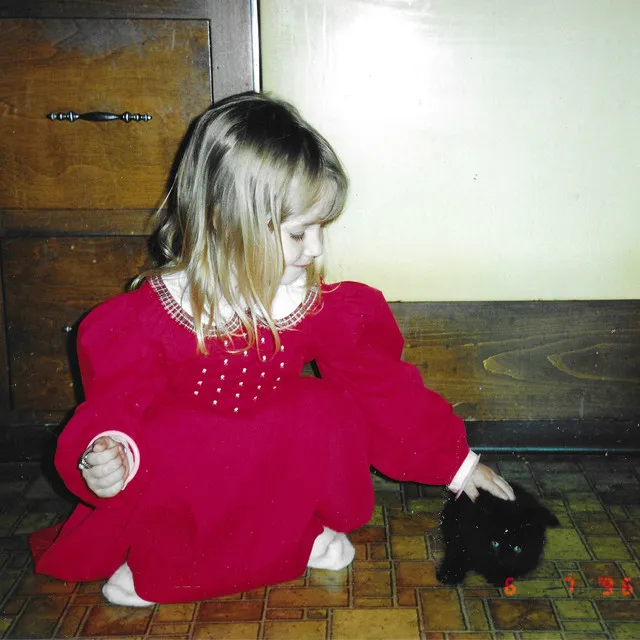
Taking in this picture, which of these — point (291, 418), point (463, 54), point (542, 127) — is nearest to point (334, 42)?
point (463, 54)

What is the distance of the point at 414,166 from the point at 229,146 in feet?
1.67

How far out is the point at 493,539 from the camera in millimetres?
1090

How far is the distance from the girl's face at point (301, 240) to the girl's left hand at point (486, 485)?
468mm

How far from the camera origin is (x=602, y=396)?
1.51 m

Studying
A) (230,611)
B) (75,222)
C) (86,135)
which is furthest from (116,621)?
(86,135)

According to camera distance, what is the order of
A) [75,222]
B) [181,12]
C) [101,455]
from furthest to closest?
[75,222], [181,12], [101,455]

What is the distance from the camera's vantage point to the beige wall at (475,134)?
133 centimetres

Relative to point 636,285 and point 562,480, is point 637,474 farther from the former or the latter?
point 636,285

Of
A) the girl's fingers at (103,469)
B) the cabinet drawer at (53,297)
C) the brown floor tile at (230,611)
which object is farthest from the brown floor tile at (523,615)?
the cabinet drawer at (53,297)

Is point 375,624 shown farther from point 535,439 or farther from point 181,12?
point 181,12

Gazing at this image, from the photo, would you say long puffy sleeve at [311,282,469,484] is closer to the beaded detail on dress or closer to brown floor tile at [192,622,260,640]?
the beaded detail on dress

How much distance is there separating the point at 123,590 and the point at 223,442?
0.29m

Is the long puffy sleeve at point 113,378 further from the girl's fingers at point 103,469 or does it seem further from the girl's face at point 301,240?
the girl's face at point 301,240

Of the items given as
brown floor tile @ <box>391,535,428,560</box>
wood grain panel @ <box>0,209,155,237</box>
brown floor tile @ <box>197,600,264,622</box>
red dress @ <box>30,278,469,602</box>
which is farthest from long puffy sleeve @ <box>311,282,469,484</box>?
wood grain panel @ <box>0,209,155,237</box>
